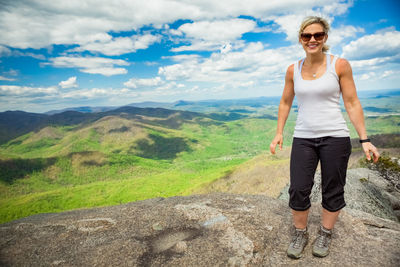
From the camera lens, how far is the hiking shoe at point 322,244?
4.99 meters

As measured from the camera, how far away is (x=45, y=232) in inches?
290

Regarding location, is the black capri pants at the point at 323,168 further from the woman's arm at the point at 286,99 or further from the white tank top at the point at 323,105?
the woman's arm at the point at 286,99

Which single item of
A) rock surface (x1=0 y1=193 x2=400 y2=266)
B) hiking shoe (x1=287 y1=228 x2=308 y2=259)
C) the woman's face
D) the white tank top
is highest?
the woman's face

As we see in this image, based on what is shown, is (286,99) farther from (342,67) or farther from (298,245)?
(298,245)

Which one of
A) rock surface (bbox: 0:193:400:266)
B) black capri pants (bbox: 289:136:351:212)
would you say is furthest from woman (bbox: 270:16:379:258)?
rock surface (bbox: 0:193:400:266)

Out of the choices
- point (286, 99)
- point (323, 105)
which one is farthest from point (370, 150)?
point (286, 99)

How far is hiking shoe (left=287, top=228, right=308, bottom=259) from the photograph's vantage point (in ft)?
16.7

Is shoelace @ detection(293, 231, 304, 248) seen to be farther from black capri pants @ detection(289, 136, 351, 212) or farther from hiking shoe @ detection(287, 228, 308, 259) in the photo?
black capri pants @ detection(289, 136, 351, 212)

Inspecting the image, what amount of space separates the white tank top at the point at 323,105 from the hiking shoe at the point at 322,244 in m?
2.51

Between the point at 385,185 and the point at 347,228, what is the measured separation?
16.1 m

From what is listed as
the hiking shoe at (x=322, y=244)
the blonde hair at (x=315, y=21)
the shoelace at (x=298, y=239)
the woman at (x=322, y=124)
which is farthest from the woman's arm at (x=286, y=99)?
the hiking shoe at (x=322, y=244)

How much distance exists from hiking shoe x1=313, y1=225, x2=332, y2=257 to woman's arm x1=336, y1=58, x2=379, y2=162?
2132 mm

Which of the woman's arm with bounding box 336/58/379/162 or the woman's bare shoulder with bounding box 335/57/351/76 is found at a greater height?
the woman's bare shoulder with bounding box 335/57/351/76

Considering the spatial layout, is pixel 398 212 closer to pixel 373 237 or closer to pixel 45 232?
pixel 373 237
